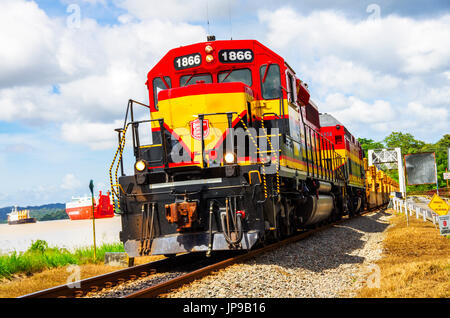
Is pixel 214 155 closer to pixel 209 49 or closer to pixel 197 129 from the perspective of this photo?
pixel 197 129

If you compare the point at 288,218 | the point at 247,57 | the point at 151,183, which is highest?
the point at 247,57

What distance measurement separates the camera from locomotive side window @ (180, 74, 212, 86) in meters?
10.1

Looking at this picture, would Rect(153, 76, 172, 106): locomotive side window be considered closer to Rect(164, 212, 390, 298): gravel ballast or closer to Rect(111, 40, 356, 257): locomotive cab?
Rect(111, 40, 356, 257): locomotive cab

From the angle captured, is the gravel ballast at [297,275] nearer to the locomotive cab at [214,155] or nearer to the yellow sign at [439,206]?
the locomotive cab at [214,155]

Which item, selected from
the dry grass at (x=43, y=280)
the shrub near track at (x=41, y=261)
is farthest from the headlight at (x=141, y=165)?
the shrub near track at (x=41, y=261)

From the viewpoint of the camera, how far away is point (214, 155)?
364 inches

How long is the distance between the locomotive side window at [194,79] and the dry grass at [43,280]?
416 centimetres

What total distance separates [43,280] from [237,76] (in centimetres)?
552

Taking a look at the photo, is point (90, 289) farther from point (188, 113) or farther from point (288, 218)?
point (288, 218)

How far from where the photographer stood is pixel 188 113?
9391 mm

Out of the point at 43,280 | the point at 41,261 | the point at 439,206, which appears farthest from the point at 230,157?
the point at 439,206

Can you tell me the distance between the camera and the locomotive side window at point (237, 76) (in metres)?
10.1
